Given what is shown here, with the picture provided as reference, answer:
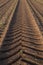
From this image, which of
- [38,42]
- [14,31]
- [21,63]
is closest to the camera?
[21,63]

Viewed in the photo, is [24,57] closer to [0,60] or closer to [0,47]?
[0,60]

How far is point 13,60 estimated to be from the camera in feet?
17.4

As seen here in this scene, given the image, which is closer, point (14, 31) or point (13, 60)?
point (13, 60)

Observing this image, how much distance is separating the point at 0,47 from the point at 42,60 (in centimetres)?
149

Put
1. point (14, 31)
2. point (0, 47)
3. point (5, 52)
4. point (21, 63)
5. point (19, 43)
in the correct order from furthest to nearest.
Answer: point (14, 31) < point (19, 43) < point (0, 47) < point (5, 52) < point (21, 63)

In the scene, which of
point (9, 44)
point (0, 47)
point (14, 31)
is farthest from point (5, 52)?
point (14, 31)

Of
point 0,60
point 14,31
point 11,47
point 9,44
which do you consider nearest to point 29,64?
point 0,60

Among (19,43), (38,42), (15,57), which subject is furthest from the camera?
(38,42)

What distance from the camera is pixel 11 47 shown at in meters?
6.46

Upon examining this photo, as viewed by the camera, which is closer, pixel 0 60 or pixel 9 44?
pixel 0 60

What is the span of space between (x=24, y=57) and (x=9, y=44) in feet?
4.93

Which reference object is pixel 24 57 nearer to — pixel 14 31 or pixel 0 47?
pixel 0 47

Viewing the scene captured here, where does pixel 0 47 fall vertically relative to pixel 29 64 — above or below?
above

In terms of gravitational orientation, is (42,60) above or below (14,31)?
below
